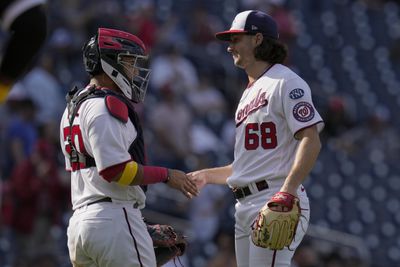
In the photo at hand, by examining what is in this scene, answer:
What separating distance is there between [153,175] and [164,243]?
52cm

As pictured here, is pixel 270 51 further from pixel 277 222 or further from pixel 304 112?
pixel 277 222

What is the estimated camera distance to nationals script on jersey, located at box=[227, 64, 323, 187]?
538 centimetres

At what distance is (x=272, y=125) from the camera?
5480 millimetres

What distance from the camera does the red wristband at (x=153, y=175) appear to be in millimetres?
5070

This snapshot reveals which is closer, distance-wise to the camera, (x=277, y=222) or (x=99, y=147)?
(x=99, y=147)

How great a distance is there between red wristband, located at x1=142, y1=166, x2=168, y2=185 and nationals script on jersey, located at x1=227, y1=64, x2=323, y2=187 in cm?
56

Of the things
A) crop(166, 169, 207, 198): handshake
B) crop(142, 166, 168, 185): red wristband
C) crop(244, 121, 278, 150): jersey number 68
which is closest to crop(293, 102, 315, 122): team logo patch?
crop(244, 121, 278, 150): jersey number 68

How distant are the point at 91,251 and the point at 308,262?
19.6 ft

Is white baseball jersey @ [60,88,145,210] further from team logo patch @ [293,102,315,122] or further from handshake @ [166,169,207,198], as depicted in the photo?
team logo patch @ [293,102,315,122]

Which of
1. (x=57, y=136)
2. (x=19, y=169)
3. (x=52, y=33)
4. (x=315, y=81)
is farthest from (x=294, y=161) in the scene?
(x=315, y=81)

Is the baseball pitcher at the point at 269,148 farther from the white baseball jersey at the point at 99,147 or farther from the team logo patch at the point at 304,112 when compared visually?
the white baseball jersey at the point at 99,147

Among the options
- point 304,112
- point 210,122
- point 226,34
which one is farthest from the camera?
point 210,122

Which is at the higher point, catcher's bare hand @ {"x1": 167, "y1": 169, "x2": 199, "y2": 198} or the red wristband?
the red wristband

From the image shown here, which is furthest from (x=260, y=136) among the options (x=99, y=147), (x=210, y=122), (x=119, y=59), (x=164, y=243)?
(x=210, y=122)
